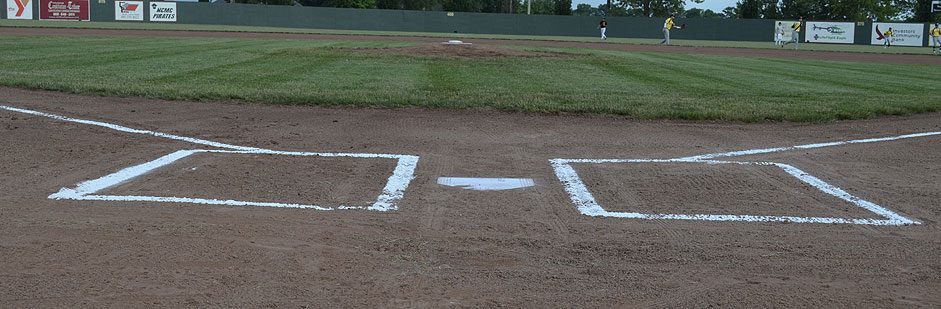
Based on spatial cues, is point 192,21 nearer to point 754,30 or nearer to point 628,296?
point 754,30

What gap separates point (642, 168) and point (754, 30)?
154 ft

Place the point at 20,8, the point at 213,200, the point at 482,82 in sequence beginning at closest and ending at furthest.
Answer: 1. the point at 213,200
2. the point at 482,82
3. the point at 20,8

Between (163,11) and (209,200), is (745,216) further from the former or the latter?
(163,11)

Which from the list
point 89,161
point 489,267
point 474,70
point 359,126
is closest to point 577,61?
point 474,70

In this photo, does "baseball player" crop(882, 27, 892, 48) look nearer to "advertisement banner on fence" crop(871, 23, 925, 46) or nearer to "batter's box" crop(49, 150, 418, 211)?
"advertisement banner on fence" crop(871, 23, 925, 46)

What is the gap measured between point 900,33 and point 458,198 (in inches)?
2054

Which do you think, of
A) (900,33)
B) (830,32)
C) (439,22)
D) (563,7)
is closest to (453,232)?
(439,22)

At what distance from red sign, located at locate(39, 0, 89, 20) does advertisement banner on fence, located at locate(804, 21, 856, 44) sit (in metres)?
48.2

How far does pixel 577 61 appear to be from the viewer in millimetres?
18703

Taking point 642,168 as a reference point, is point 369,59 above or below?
above

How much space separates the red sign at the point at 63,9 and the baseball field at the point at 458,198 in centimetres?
4240

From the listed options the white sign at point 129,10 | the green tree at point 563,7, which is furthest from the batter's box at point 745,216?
the green tree at point 563,7

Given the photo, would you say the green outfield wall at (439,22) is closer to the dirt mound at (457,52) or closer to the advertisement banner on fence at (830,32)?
the advertisement banner on fence at (830,32)

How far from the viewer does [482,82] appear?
12.7 m
